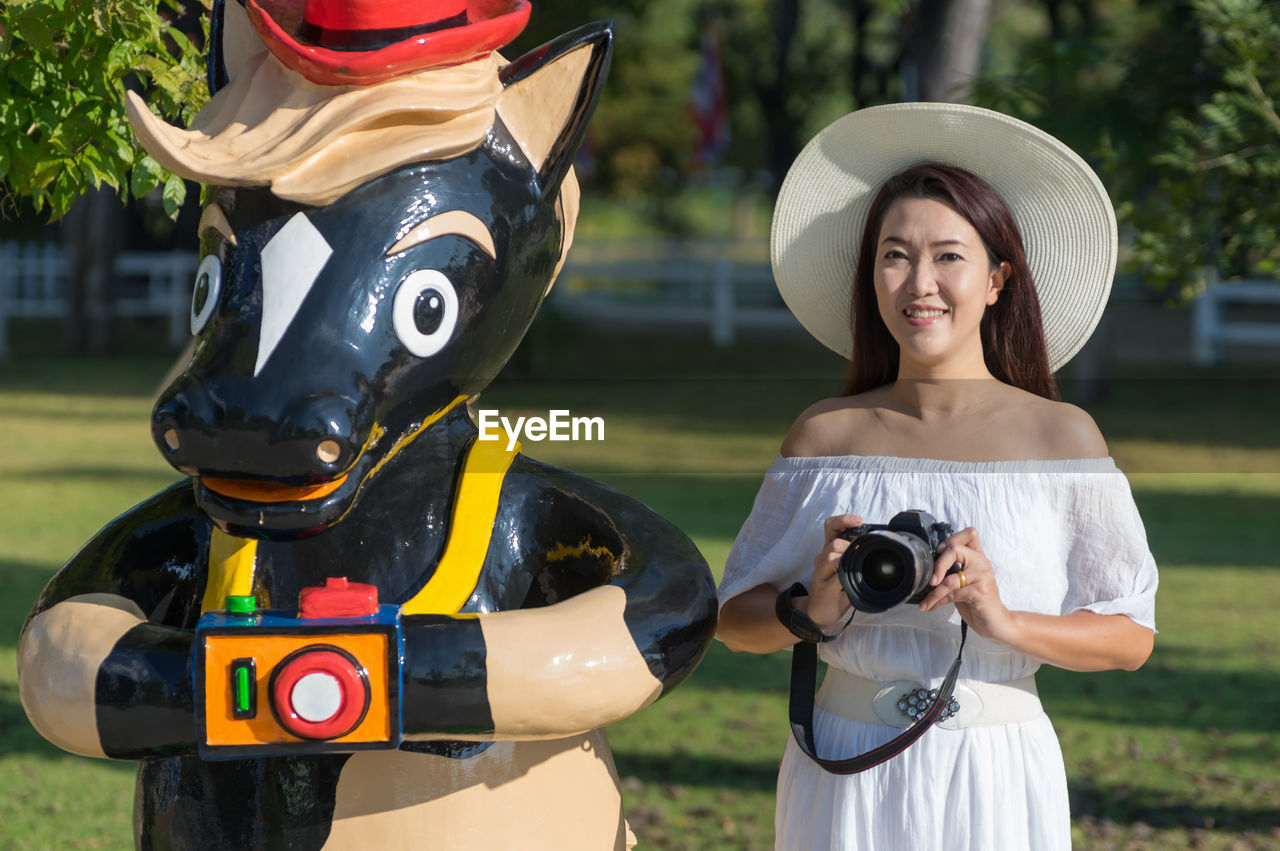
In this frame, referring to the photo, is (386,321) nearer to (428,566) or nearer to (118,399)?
(428,566)

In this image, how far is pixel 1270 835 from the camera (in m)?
4.61

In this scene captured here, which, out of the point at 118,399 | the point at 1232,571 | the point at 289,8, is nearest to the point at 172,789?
the point at 289,8

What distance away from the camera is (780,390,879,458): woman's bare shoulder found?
2.38 metres

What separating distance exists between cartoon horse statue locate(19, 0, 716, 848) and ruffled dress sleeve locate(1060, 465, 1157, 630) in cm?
60

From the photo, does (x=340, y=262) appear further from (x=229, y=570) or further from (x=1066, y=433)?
(x=1066, y=433)

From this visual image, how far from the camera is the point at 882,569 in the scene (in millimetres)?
1966

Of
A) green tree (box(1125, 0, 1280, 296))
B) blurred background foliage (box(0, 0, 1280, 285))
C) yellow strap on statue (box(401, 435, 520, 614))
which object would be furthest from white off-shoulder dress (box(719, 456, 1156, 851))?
green tree (box(1125, 0, 1280, 296))

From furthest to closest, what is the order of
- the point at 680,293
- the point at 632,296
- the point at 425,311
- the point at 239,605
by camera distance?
the point at 632,296 < the point at 680,293 < the point at 425,311 < the point at 239,605

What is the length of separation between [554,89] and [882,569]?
2.88 ft

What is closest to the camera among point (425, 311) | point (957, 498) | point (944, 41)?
point (425, 311)

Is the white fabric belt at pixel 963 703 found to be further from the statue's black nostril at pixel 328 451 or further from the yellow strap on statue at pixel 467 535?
the statue's black nostril at pixel 328 451

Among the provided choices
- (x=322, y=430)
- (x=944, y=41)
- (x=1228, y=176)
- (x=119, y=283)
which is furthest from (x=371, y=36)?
(x=119, y=283)

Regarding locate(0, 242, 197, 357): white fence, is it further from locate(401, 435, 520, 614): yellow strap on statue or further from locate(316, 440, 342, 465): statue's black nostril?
locate(316, 440, 342, 465): statue's black nostril

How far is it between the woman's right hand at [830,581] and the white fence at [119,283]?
1801 cm
